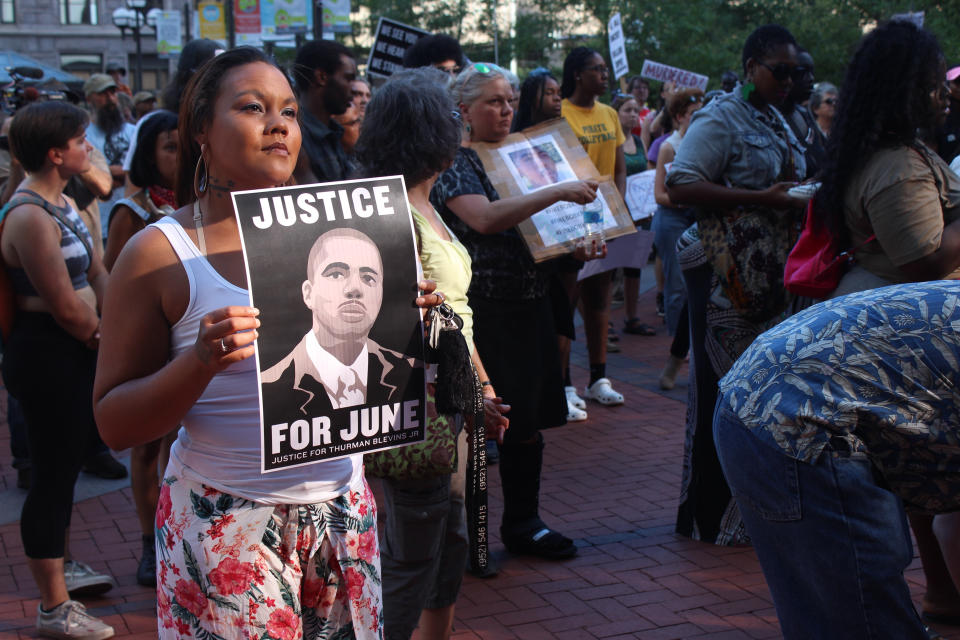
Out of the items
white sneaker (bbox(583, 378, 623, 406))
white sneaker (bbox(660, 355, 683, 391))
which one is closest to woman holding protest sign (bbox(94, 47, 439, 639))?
white sneaker (bbox(583, 378, 623, 406))

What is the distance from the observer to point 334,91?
4543mm

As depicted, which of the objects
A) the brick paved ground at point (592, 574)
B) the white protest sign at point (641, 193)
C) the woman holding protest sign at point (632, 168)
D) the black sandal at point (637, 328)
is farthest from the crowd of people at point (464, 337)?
the black sandal at point (637, 328)

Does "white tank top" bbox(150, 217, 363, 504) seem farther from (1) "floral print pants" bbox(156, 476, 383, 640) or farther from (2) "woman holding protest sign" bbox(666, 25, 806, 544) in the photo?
(2) "woman holding protest sign" bbox(666, 25, 806, 544)

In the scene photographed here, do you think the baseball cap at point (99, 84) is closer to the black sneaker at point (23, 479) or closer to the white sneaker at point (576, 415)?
the black sneaker at point (23, 479)

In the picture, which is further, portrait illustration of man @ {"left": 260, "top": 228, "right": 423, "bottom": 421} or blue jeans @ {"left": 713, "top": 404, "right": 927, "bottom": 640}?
blue jeans @ {"left": 713, "top": 404, "right": 927, "bottom": 640}

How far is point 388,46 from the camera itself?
8164 mm

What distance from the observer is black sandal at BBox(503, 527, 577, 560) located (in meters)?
4.38

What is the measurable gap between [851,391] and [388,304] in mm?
944

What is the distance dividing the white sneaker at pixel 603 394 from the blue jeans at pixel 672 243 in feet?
4.50

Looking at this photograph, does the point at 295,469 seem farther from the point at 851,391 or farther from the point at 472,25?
the point at 472,25

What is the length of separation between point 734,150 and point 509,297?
3.87 feet

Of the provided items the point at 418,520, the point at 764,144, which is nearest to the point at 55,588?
the point at 418,520

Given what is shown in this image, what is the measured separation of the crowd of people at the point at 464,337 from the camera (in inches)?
77.3

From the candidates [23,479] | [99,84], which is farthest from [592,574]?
[99,84]
